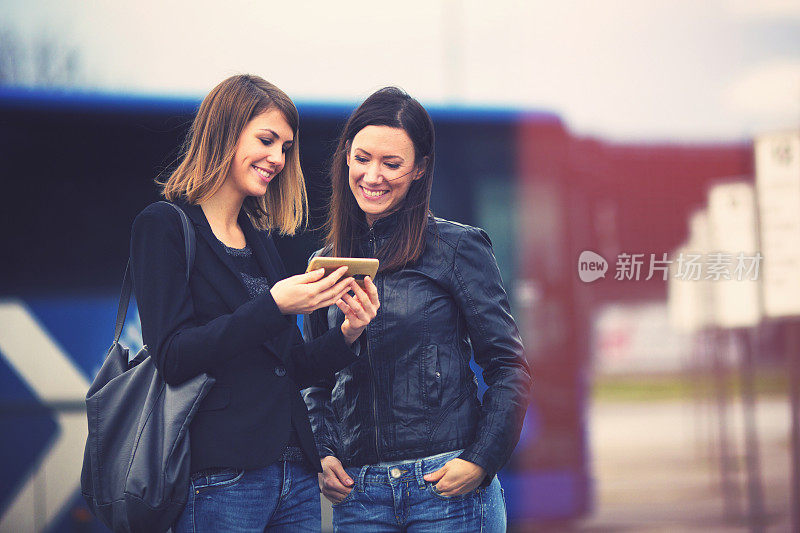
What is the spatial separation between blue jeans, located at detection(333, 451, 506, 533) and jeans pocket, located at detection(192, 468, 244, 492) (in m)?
0.34

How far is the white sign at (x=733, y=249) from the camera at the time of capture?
518 centimetres

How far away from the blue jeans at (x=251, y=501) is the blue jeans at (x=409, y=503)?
0.48ft

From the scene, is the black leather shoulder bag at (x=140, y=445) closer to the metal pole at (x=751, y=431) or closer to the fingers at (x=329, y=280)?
the fingers at (x=329, y=280)

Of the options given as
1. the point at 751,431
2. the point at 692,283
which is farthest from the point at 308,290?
the point at 751,431

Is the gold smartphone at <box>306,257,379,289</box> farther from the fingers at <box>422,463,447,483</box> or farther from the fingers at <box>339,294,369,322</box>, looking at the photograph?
the fingers at <box>422,463,447,483</box>

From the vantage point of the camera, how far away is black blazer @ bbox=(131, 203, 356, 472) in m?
1.54

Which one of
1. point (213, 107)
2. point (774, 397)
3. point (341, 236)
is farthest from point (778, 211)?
point (774, 397)

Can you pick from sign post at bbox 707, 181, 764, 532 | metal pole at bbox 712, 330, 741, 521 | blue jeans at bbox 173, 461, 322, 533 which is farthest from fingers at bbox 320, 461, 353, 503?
metal pole at bbox 712, 330, 741, 521

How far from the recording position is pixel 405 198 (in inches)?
78.8

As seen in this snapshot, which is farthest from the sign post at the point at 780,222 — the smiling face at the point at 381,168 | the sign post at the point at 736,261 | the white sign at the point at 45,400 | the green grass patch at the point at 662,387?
the green grass patch at the point at 662,387

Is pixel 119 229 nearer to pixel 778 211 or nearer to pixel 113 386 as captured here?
pixel 113 386

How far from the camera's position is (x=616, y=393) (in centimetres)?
1620

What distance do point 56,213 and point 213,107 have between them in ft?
9.09

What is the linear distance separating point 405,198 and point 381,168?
0.37 feet
